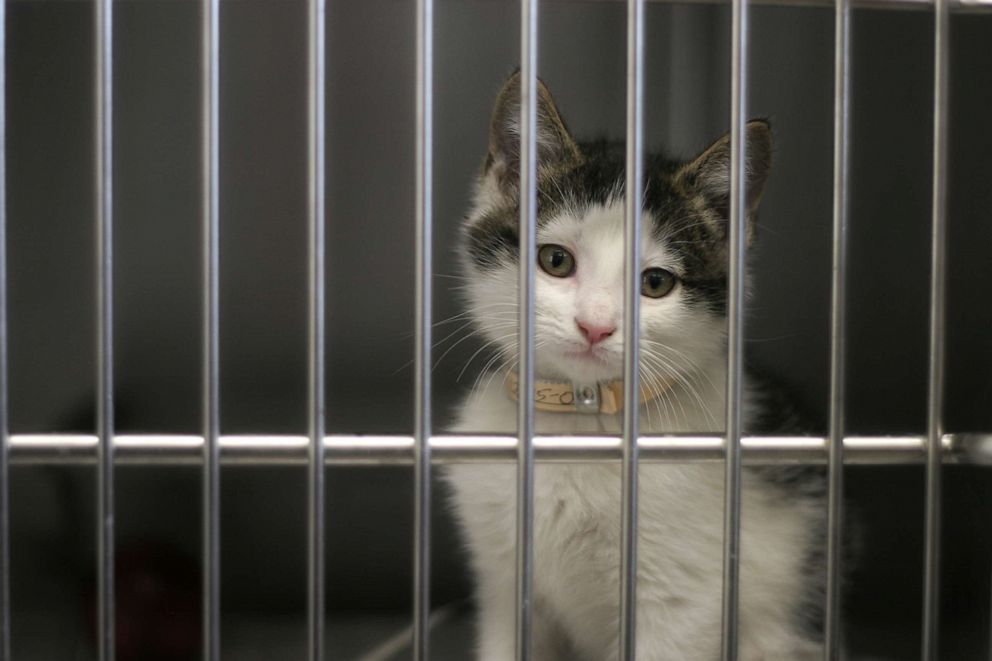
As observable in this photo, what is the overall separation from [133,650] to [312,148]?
0.88m

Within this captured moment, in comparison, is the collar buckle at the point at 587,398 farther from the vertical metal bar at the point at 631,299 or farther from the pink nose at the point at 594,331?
the vertical metal bar at the point at 631,299

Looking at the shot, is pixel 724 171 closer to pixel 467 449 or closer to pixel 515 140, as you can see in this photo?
pixel 515 140

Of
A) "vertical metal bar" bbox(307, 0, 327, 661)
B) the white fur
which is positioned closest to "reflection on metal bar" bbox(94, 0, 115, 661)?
"vertical metal bar" bbox(307, 0, 327, 661)

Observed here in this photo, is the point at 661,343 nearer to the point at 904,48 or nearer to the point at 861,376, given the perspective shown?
the point at 861,376

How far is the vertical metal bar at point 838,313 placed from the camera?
737mm

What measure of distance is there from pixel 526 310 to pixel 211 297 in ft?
0.78

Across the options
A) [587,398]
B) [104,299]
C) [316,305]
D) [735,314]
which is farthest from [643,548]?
[104,299]

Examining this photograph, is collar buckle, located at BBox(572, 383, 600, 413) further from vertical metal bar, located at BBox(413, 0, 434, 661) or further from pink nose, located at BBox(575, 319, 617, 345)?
vertical metal bar, located at BBox(413, 0, 434, 661)

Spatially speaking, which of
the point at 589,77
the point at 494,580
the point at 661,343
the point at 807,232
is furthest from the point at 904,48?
the point at 494,580

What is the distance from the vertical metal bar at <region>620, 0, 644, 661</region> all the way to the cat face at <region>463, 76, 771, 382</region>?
28 centimetres

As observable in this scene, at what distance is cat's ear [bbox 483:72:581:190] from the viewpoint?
3.51 feet

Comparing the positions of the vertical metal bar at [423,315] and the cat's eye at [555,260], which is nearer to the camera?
the vertical metal bar at [423,315]

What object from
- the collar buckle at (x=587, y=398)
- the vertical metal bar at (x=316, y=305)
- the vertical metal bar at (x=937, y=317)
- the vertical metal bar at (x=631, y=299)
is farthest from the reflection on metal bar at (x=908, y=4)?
the collar buckle at (x=587, y=398)

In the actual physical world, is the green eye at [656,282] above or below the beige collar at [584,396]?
above
